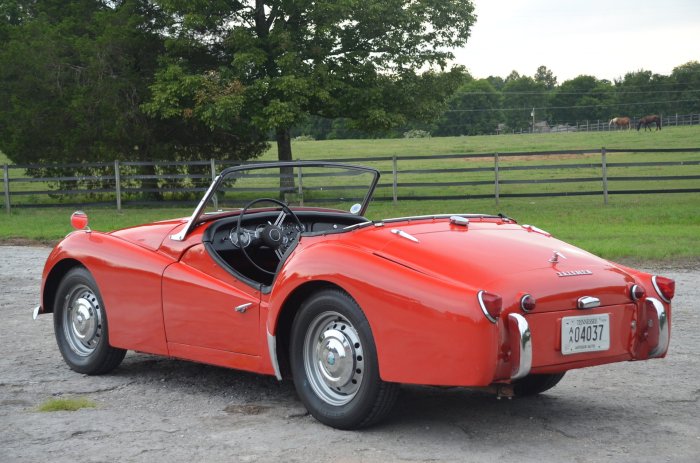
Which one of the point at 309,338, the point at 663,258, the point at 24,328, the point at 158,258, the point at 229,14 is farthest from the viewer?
the point at 229,14

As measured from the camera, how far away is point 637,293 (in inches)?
202

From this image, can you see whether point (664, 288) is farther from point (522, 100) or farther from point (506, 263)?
point (522, 100)

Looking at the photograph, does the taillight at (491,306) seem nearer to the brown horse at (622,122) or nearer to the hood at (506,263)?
the hood at (506,263)

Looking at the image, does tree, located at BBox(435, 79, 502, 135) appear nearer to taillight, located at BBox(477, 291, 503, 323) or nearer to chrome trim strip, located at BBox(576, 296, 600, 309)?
chrome trim strip, located at BBox(576, 296, 600, 309)

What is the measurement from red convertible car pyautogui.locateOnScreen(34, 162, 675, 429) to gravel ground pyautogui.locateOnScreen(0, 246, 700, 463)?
0.23 m

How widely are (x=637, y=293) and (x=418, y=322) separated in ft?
4.02

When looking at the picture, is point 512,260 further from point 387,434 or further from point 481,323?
point 387,434

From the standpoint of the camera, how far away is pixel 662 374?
6.48m

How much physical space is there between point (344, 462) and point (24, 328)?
505 centimetres

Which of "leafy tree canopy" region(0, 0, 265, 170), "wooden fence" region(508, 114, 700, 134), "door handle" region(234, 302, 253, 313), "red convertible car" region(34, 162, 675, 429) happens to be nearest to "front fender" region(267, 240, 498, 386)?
"red convertible car" region(34, 162, 675, 429)

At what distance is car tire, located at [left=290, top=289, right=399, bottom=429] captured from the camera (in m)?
4.97

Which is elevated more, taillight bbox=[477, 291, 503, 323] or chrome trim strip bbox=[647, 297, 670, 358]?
taillight bbox=[477, 291, 503, 323]

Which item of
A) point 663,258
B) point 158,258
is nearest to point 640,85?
point 663,258

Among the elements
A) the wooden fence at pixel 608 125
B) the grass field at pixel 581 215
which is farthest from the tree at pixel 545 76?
the grass field at pixel 581 215
